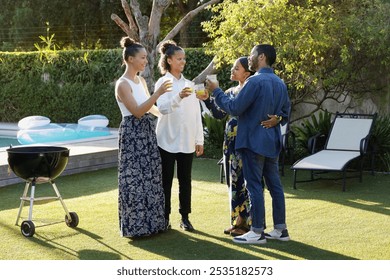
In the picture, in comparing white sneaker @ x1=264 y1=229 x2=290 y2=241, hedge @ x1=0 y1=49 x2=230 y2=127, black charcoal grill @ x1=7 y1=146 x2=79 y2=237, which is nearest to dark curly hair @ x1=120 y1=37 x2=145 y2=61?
black charcoal grill @ x1=7 y1=146 x2=79 y2=237

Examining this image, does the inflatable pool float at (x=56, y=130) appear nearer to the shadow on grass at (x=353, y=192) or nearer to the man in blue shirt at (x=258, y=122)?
the shadow on grass at (x=353, y=192)

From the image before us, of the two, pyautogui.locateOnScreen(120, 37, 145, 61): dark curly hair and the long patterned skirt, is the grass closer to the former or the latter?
the long patterned skirt

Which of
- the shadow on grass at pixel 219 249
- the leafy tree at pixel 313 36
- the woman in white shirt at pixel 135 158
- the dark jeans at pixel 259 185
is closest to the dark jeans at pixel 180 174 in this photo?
the woman in white shirt at pixel 135 158

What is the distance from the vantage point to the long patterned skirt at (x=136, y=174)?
21.9ft

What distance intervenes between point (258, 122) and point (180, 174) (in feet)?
3.58

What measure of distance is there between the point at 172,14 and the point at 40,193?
1892 cm

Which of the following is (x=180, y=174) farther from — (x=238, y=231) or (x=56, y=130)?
(x=56, y=130)

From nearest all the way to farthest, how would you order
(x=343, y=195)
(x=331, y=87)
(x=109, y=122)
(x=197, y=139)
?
(x=197, y=139) < (x=343, y=195) < (x=331, y=87) < (x=109, y=122)

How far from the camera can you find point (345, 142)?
35.1 feet

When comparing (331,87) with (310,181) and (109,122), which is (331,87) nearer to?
(310,181)

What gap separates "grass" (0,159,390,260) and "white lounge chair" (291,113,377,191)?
1.06ft

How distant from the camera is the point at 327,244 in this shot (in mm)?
6598

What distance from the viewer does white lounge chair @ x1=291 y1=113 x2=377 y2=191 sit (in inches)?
390

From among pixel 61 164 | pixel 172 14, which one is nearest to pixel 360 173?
pixel 61 164
